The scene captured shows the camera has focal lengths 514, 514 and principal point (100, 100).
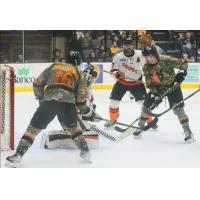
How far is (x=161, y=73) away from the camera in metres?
4.14

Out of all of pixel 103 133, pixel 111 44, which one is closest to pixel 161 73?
pixel 103 133

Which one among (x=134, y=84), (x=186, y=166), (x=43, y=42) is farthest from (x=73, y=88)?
(x=43, y=42)

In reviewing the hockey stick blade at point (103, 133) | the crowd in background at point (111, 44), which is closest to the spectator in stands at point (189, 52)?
the crowd in background at point (111, 44)

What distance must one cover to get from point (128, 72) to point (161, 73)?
52cm

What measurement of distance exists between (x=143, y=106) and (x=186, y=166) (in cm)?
95

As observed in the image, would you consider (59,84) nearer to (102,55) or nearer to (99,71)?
(102,55)

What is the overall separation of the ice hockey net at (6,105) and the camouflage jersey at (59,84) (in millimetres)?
396

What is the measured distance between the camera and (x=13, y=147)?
150 inches

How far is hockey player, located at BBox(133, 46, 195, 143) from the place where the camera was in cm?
405

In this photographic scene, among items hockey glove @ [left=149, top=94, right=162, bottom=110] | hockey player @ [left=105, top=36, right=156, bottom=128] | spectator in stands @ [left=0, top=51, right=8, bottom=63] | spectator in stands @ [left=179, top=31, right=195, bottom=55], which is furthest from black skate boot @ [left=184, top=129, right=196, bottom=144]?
spectator in stands @ [left=179, top=31, right=195, bottom=55]

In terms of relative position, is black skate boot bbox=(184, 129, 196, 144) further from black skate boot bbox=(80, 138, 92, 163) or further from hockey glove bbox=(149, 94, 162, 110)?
black skate boot bbox=(80, 138, 92, 163)

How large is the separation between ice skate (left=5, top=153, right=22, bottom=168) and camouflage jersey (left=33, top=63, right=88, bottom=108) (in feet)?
1.34

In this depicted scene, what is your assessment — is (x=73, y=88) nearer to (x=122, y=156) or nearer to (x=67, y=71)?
(x=67, y=71)

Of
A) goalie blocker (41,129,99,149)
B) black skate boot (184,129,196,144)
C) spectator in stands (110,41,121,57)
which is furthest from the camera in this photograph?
spectator in stands (110,41,121,57)
